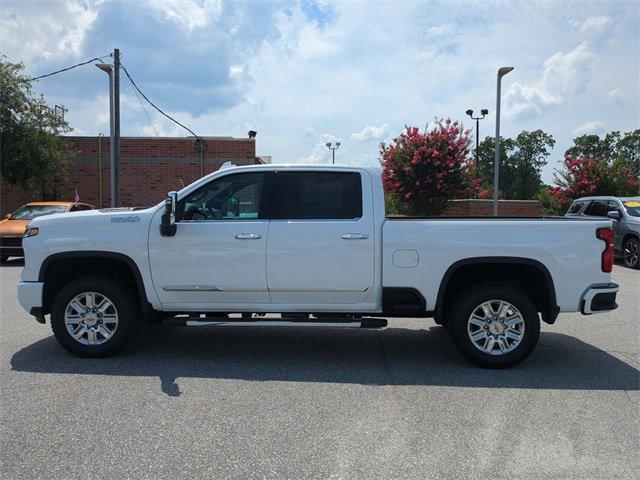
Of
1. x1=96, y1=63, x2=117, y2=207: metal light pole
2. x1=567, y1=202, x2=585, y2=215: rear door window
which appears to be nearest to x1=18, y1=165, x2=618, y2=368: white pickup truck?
x1=567, y1=202, x2=585, y2=215: rear door window

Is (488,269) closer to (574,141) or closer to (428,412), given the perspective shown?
(428,412)

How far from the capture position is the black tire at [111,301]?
5844mm

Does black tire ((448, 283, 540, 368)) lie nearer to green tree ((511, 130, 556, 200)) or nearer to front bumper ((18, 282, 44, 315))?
front bumper ((18, 282, 44, 315))

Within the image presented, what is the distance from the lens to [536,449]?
3.88 metres

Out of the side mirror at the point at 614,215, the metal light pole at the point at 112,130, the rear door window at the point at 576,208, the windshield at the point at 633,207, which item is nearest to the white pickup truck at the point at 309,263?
the side mirror at the point at 614,215

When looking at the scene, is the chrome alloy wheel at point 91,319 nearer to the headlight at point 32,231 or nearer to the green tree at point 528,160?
the headlight at point 32,231

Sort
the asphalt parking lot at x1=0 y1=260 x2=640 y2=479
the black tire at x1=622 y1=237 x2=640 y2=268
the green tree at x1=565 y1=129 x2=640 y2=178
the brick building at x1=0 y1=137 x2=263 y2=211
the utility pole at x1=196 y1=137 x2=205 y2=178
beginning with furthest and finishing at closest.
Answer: the green tree at x1=565 y1=129 x2=640 y2=178, the brick building at x1=0 y1=137 x2=263 y2=211, the utility pole at x1=196 y1=137 x2=205 y2=178, the black tire at x1=622 y1=237 x2=640 y2=268, the asphalt parking lot at x1=0 y1=260 x2=640 y2=479

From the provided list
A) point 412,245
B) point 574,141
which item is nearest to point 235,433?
point 412,245

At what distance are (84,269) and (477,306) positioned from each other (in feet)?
13.4

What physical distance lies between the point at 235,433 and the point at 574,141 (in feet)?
256

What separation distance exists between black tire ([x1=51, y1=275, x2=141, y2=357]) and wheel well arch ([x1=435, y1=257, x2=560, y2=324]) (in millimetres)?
3128

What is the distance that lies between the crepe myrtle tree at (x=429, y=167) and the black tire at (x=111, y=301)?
16950mm

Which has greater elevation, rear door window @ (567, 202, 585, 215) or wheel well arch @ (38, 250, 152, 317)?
rear door window @ (567, 202, 585, 215)

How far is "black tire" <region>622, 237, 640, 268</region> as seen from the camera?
14309 mm
